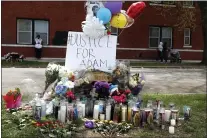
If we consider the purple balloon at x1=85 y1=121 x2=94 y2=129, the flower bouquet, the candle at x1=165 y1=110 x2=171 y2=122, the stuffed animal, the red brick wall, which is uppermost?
the red brick wall

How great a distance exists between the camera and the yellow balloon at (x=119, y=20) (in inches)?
273

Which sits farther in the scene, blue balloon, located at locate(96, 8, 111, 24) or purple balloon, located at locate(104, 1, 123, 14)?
purple balloon, located at locate(104, 1, 123, 14)

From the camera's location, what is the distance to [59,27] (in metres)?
26.0

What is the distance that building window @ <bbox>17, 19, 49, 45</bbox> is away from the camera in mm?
25656

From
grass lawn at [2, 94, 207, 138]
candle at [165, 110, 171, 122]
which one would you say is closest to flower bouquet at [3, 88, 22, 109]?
grass lawn at [2, 94, 207, 138]

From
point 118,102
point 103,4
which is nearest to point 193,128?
point 118,102

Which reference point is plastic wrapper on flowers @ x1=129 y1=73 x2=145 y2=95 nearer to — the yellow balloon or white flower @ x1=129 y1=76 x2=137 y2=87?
white flower @ x1=129 y1=76 x2=137 y2=87

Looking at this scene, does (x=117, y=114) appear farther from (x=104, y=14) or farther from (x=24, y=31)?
(x=24, y=31)

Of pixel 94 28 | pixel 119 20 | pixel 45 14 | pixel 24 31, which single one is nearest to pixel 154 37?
pixel 45 14

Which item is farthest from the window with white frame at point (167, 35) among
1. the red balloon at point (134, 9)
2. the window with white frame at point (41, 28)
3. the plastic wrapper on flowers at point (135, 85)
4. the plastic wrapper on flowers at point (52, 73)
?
the plastic wrapper on flowers at point (52, 73)

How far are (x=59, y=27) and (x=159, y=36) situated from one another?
26.2ft

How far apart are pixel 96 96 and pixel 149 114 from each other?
3.18 feet

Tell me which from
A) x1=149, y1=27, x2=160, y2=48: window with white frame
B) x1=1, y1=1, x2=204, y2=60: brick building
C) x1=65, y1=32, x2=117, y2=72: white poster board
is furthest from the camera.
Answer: x1=149, y1=27, x2=160, y2=48: window with white frame

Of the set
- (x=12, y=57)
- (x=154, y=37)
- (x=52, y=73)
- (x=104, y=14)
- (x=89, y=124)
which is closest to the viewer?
(x=89, y=124)
